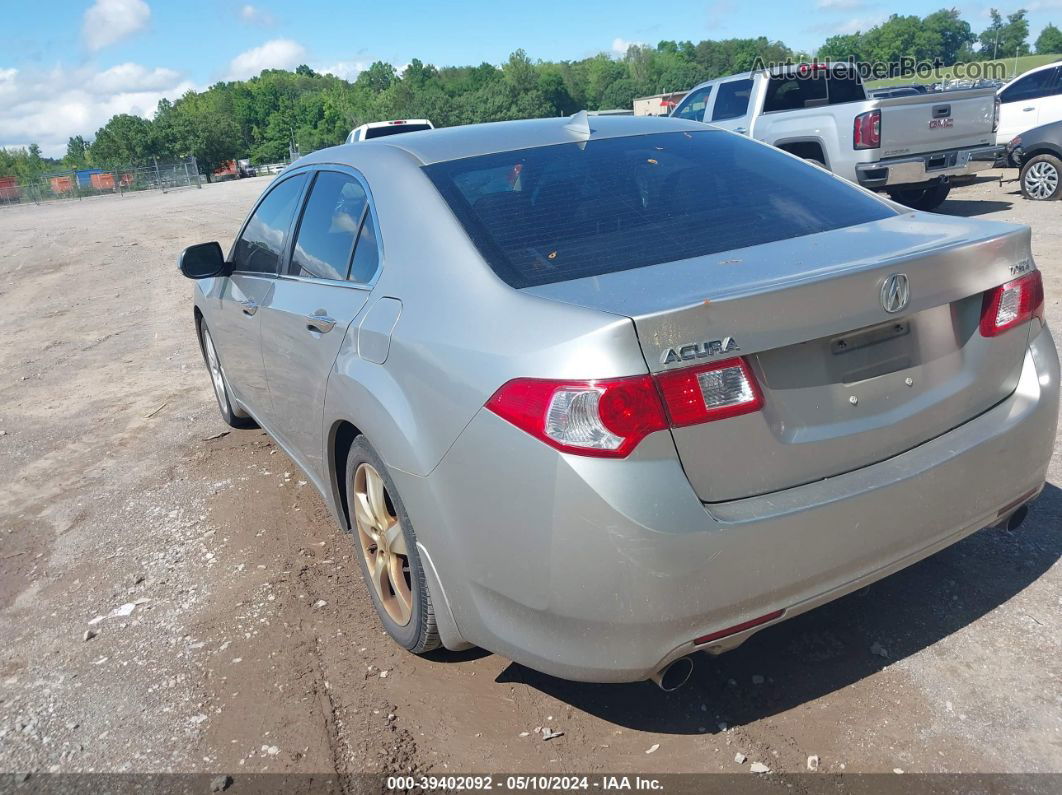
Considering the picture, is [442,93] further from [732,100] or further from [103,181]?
[732,100]

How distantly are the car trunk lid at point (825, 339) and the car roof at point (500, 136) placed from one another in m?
1.02

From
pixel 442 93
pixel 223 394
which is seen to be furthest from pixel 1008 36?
pixel 223 394

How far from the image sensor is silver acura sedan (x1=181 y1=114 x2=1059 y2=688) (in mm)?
2258

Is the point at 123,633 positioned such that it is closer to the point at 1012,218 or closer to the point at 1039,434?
the point at 1039,434

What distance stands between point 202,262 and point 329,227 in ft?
4.48

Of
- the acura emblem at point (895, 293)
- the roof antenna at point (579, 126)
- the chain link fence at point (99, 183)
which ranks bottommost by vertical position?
the acura emblem at point (895, 293)

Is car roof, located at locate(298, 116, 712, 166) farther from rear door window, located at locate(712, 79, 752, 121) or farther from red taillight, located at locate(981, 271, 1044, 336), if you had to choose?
rear door window, located at locate(712, 79, 752, 121)

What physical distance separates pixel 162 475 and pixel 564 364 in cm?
400

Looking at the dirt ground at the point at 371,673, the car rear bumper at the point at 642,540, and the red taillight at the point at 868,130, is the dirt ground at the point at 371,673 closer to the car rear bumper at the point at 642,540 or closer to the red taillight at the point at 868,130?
the car rear bumper at the point at 642,540

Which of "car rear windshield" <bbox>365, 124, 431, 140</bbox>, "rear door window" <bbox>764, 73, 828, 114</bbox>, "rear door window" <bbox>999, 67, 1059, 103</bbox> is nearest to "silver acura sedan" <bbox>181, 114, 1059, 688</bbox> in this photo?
"rear door window" <bbox>764, 73, 828, 114</bbox>

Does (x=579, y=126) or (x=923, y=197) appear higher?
(x=579, y=126)

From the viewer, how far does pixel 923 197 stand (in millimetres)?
13086

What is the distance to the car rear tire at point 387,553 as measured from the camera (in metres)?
2.93

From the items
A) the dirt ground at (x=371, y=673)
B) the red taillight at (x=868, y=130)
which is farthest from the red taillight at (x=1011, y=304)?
the red taillight at (x=868, y=130)
